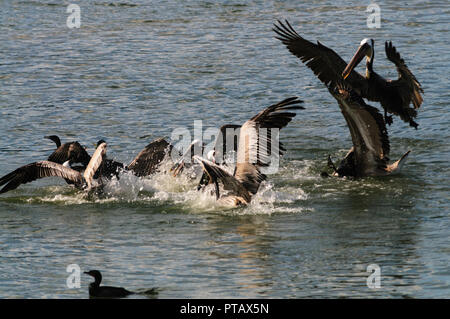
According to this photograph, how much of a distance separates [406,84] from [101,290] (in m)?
5.62

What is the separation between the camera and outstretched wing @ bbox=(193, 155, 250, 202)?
1038cm

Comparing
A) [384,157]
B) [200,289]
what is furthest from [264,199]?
[200,289]

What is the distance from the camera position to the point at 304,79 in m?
17.0

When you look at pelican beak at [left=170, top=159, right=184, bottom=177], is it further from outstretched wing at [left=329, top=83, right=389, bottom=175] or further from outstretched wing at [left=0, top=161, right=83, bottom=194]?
outstretched wing at [left=329, top=83, right=389, bottom=175]

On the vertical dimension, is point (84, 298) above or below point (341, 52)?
below

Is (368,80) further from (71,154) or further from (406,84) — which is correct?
(71,154)

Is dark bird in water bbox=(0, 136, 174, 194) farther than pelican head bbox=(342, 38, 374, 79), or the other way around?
→ pelican head bbox=(342, 38, 374, 79)

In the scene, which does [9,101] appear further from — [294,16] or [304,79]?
[294,16]

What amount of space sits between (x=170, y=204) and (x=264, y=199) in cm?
112

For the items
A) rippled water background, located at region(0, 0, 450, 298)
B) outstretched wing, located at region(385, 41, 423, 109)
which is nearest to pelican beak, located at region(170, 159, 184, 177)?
rippled water background, located at region(0, 0, 450, 298)

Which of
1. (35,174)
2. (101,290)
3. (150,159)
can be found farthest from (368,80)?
(101,290)

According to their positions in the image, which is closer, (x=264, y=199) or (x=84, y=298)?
(x=84, y=298)

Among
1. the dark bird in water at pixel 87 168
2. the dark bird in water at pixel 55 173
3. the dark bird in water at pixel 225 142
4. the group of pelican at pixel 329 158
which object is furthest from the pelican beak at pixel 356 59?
the dark bird in water at pixel 55 173

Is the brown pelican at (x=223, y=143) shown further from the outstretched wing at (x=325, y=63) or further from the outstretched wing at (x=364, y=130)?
the outstretched wing at (x=364, y=130)
